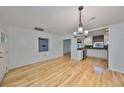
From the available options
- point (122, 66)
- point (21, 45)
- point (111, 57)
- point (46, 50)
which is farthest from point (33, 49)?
point (122, 66)

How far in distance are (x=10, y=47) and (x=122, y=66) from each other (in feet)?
16.4

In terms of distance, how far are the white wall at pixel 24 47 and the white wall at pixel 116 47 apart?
4183 mm

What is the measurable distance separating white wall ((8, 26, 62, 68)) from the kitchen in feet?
7.41

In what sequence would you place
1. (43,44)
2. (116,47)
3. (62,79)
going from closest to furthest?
(62,79) < (116,47) < (43,44)

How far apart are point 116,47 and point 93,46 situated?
381cm

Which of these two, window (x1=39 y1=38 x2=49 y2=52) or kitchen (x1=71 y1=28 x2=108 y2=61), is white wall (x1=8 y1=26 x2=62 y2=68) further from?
kitchen (x1=71 y1=28 x2=108 y2=61)

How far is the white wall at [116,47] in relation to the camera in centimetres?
341

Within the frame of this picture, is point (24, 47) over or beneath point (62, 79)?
over

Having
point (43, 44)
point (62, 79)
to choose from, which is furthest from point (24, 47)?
point (62, 79)

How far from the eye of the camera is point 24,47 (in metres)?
4.39

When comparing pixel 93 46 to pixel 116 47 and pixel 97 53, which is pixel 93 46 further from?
pixel 116 47

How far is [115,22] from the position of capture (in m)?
3.55

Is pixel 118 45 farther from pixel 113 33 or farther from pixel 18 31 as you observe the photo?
pixel 18 31

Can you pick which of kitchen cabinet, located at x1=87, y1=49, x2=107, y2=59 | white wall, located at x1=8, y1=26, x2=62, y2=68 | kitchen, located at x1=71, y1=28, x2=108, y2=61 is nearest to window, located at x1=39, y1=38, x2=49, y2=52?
white wall, located at x1=8, y1=26, x2=62, y2=68
